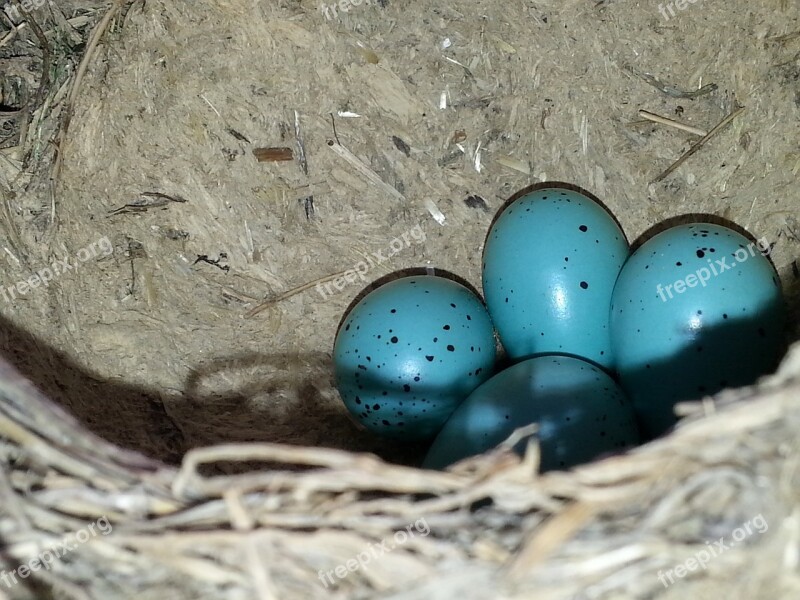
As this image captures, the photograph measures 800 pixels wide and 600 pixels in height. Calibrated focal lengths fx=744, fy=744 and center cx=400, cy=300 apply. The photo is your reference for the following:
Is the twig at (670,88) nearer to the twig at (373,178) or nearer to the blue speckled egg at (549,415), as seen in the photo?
the twig at (373,178)

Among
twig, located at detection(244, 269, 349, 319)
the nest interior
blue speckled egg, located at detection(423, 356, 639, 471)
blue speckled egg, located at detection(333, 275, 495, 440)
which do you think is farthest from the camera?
twig, located at detection(244, 269, 349, 319)

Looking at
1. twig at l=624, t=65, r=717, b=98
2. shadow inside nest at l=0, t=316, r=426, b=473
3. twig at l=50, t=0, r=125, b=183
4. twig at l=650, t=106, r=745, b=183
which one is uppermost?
twig at l=50, t=0, r=125, b=183

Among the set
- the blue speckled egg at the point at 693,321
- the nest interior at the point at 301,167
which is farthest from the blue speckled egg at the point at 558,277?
the nest interior at the point at 301,167

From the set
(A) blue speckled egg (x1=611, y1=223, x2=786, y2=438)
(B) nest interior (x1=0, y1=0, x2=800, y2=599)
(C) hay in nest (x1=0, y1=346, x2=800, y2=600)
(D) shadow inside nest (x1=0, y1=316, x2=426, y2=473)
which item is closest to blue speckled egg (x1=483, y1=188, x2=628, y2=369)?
(A) blue speckled egg (x1=611, y1=223, x2=786, y2=438)

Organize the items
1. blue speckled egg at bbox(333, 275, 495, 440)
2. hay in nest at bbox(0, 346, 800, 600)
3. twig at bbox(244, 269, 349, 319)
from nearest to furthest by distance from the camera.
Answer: hay in nest at bbox(0, 346, 800, 600)
blue speckled egg at bbox(333, 275, 495, 440)
twig at bbox(244, 269, 349, 319)

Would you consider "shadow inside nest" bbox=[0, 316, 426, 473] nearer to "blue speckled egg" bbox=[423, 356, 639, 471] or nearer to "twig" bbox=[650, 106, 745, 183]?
"blue speckled egg" bbox=[423, 356, 639, 471]

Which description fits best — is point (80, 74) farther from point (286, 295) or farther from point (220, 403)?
point (220, 403)

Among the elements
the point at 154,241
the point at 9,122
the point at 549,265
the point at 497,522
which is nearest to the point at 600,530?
the point at 497,522
